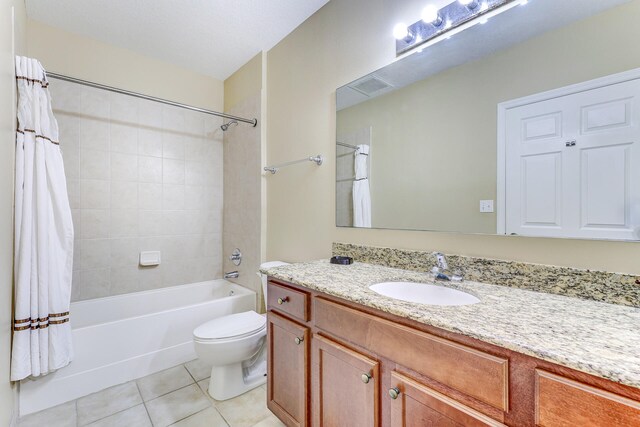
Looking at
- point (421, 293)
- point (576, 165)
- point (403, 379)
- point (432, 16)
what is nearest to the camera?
point (403, 379)

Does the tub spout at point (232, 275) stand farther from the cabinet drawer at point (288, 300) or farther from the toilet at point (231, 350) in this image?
the cabinet drawer at point (288, 300)

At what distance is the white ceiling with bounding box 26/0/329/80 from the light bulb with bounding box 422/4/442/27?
33.3 inches

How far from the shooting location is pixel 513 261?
3.60 ft

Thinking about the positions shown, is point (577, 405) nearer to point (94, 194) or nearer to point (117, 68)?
point (94, 194)

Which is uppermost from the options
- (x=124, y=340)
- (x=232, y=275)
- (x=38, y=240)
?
(x=38, y=240)

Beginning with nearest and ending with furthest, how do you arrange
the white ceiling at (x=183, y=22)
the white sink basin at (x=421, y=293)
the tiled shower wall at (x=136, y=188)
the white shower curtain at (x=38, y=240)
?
the white sink basin at (x=421, y=293) → the white shower curtain at (x=38, y=240) → the white ceiling at (x=183, y=22) → the tiled shower wall at (x=136, y=188)

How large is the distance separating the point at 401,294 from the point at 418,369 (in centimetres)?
43

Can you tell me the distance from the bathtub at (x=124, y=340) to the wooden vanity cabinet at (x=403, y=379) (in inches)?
42.9

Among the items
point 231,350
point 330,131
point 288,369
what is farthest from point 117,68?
point 288,369

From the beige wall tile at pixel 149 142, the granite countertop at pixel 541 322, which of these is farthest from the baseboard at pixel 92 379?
the beige wall tile at pixel 149 142

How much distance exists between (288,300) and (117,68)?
8.38 feet

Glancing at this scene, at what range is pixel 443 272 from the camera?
4.12 feet

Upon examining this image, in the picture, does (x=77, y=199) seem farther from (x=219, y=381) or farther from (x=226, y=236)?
(x=219, y=381)

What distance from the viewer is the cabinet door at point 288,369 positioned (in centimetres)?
120
